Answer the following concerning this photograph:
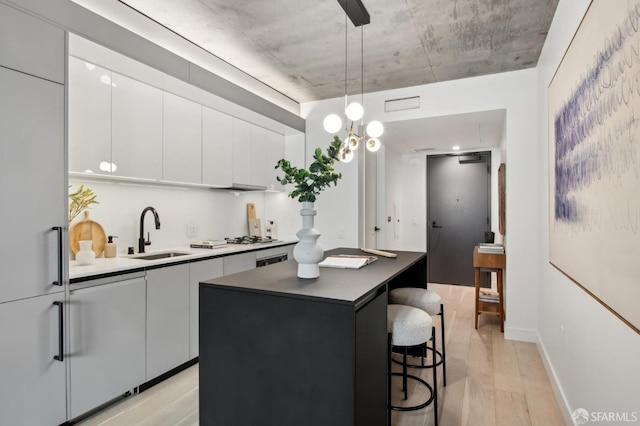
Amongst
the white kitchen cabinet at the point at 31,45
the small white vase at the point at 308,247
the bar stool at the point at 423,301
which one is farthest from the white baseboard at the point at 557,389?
the white kitchen cabinet at the point at 31,45

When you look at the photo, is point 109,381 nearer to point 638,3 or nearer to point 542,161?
point 638,3

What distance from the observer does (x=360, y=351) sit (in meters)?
1.43

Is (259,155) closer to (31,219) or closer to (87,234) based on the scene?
(87,234)

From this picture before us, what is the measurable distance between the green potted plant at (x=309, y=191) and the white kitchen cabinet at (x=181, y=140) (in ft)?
5.35

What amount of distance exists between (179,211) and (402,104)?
2.69m

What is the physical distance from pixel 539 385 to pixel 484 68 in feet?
9.36

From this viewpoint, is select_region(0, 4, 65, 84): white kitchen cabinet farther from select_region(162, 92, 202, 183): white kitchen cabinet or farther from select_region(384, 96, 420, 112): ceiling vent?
select_region(384, 96, 420, 112): ceiling vent

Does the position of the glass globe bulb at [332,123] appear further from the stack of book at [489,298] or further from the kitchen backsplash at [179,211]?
the stack of book at [489,298]

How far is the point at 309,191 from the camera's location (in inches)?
69.2

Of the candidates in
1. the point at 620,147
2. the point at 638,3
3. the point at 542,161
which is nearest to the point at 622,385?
the point at 620,147

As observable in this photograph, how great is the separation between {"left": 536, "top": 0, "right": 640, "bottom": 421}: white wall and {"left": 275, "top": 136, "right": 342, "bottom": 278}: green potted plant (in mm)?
1242

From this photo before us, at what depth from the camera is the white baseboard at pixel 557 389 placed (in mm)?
2012

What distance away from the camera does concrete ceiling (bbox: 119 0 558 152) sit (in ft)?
8.25

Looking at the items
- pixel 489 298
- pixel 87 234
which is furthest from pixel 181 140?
pixel 489 298
